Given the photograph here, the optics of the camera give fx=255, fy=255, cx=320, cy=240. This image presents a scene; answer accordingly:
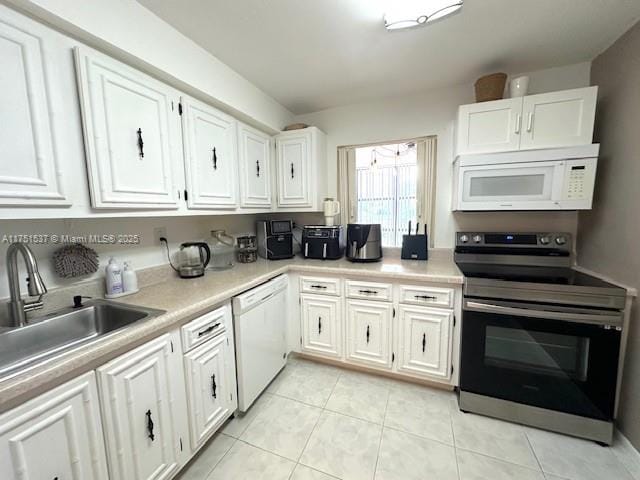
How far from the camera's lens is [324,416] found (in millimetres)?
1672

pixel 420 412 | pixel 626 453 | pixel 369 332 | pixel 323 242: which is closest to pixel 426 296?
pixel 369 332

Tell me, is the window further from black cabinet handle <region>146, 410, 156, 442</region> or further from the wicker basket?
black cabinet handle <region>146, 410, 156, 442</region>

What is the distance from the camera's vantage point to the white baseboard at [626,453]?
1.29 meters

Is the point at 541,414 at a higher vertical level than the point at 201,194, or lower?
lower

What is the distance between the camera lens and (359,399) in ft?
5.98

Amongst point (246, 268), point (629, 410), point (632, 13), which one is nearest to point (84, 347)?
point (246, 268)

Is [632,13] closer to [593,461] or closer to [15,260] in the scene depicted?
[593,461]

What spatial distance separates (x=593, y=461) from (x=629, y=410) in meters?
0.35

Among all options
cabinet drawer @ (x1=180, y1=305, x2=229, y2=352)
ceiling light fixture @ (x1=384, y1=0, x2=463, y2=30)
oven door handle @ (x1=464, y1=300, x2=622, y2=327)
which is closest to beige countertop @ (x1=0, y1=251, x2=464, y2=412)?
cabinet drawer @ (x1=180, y1=305, x2=229, y2=352)

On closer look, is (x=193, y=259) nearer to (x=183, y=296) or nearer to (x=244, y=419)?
(x=183, y=296)

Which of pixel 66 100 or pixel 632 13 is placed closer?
pixel 66 100

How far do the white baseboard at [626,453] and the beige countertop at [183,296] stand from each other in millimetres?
1154

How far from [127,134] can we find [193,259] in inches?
37.3

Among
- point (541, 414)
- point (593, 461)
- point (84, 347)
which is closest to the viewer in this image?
point (84, 347)
